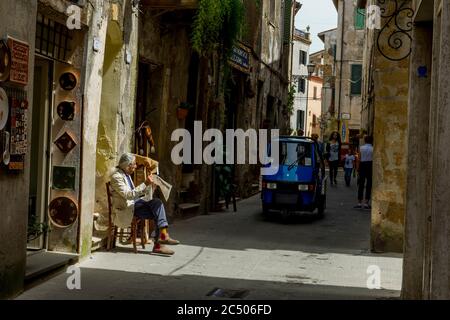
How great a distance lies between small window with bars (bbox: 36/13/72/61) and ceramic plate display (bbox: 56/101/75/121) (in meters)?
0.55

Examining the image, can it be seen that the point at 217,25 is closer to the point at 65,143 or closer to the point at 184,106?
the point at 184,106

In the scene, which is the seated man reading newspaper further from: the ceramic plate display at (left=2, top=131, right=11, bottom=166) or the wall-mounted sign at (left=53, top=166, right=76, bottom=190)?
the ceramic plate display at (left=2, top=131, right=11, bottom=166)

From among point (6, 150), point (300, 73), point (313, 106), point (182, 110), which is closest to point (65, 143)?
point (6, 150)

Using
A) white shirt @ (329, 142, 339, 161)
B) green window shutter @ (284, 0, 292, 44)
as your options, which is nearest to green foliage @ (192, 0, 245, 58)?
white shirt @ (329, 142, 339, 161)

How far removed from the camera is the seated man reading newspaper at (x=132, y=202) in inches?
386

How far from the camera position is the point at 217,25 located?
1414 cm

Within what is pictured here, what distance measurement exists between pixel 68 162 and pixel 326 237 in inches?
216

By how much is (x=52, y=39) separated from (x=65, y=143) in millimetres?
1279

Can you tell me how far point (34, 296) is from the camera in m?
7.14

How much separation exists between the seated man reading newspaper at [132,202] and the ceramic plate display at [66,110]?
1.21 meters

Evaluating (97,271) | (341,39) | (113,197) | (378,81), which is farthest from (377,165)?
(341,39)

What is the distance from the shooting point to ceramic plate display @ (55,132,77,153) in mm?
8969

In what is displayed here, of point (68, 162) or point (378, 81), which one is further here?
point (378, 81)
